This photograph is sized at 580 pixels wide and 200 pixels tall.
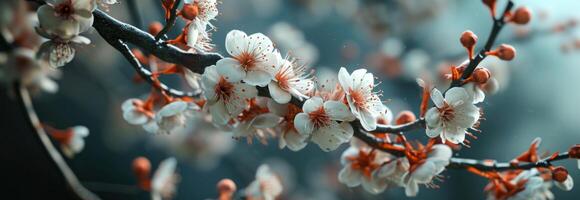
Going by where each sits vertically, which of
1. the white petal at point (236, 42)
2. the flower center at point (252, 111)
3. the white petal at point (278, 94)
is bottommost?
the flower center at point (252, 111)

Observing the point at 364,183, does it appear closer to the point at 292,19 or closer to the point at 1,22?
the point at 1,22

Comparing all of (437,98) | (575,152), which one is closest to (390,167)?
(437,98)

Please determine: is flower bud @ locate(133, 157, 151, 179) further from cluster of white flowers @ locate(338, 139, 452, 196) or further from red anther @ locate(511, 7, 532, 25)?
red anther @ locate(511, 7, 532, 25)

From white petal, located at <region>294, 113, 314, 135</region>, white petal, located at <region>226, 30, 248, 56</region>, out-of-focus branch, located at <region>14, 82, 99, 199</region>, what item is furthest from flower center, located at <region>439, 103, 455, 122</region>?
out-of-focus branch, located at <region>14, 82, 99, 199</region>

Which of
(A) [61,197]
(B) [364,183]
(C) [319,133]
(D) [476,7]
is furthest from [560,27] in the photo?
(A) [61,197]

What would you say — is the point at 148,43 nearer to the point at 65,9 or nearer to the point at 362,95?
the point at 65,9

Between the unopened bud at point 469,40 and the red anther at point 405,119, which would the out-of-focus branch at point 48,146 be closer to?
the red anther at point 405,119

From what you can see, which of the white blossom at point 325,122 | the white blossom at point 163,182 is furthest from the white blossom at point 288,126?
the white blossom at point 163,182
